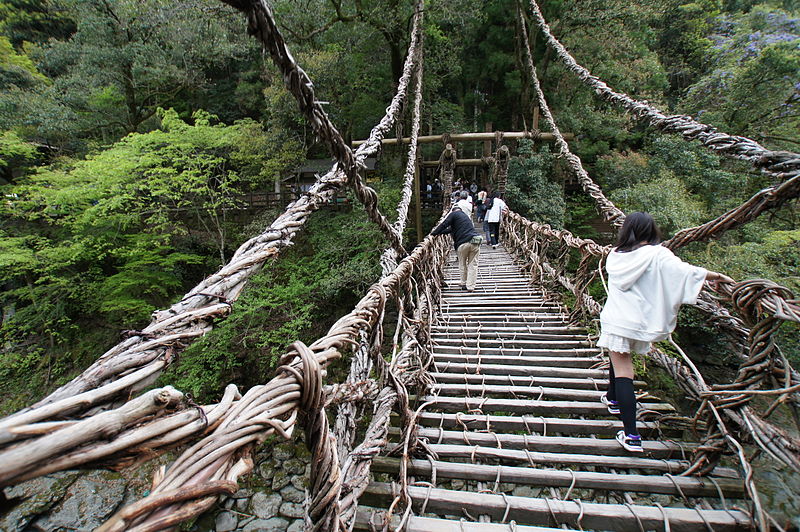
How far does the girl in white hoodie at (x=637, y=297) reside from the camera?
1283mm

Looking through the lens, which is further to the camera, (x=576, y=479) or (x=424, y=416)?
(x=424, y=416)

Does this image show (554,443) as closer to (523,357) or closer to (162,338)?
(523,357)

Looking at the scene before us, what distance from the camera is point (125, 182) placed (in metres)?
5.67

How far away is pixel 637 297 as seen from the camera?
138 cm

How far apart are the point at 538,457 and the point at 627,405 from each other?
0.39 m

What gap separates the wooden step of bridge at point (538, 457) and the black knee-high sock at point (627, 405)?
84 millimetres

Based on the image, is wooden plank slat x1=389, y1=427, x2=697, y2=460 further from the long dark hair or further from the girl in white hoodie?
the long dark hair

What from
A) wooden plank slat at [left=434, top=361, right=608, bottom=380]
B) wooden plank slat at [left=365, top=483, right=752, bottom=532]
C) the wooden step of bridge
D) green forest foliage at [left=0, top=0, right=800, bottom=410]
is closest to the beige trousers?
the wooden step of bridge

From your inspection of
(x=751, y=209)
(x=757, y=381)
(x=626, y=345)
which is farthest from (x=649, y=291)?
(x=751, y=209)

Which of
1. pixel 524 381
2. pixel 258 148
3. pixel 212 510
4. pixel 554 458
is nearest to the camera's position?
pixel 554 458

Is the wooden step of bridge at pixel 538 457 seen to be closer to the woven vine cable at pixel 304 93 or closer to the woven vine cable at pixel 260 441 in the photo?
the woven vine cable at pixel 260 441

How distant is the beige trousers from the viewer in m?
3.39

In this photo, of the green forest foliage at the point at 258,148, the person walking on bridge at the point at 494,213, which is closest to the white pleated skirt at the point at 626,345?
the person walking on bridge at the point at 494,213

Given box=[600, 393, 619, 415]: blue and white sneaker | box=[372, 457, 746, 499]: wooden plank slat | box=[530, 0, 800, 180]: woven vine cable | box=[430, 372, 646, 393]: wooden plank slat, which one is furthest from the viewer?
box=[430, 372, 646, 393]: wooden plank slat
